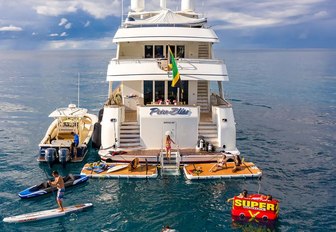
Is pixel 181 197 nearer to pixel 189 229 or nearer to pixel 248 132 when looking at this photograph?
pixel 189 229

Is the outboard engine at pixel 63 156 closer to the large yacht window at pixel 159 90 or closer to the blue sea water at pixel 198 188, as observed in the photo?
the blue sea water at pixel 198 188

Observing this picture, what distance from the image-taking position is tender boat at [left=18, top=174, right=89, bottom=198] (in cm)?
1733

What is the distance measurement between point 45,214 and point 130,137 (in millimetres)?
7641

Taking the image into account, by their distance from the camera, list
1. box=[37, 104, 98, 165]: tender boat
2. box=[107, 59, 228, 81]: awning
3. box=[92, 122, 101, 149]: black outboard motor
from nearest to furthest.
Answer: box=[37, 104, 98, 165]: tender boat, box=[107, 59, 228, 81]: awning, box=[92, 122, 101, 149]: black outboard motor

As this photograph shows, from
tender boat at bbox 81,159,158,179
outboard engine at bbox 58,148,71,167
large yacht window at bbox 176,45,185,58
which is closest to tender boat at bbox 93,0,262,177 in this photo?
tender boat at bbox 81,159,158,179

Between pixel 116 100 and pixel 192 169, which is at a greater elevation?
pixel 116 100

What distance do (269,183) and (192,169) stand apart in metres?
4.18

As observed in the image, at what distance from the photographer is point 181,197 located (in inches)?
682

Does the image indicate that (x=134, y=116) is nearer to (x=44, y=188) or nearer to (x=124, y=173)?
(x=124, y=173)

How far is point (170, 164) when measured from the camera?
20734mm

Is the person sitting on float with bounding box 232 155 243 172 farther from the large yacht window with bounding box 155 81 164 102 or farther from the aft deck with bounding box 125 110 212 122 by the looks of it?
the large yacht window with bounding box 155 81 164 102

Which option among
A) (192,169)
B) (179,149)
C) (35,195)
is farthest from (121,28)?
(35,195)

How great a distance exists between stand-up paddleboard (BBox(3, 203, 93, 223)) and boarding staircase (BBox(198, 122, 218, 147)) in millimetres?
8589

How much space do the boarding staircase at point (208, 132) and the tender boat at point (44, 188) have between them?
737cm
